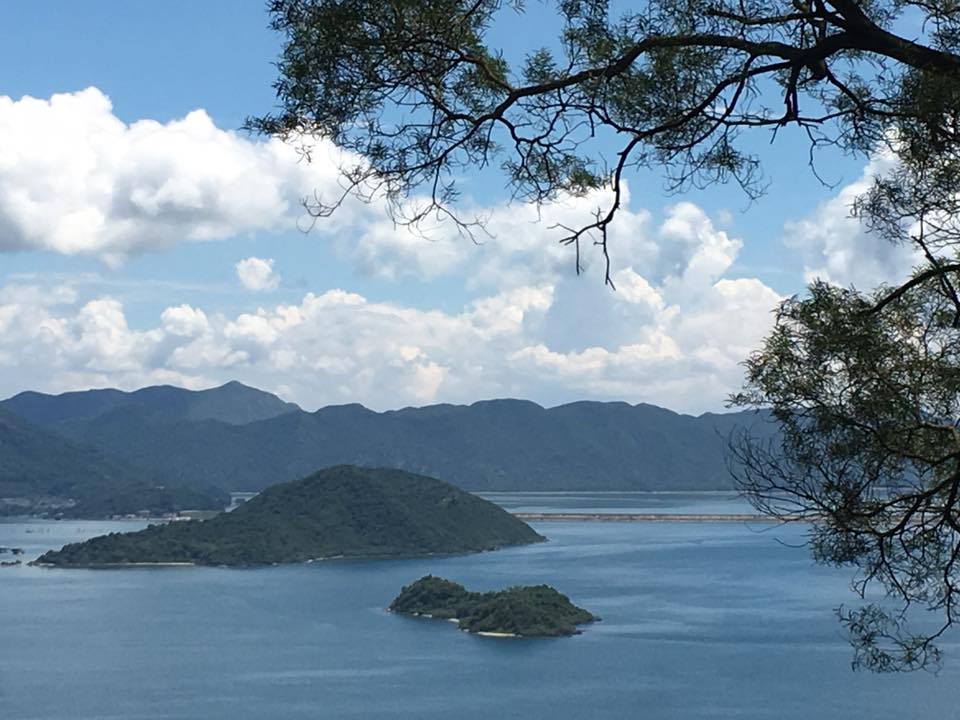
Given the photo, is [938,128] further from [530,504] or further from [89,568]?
[530,504]

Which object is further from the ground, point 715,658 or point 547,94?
point 547,94

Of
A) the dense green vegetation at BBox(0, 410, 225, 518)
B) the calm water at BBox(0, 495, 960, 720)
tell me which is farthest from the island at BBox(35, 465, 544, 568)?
the dense green vegetation at BBox(0, 410, 225, 518)

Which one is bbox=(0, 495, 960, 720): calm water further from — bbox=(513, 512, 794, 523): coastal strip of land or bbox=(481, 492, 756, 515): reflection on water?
bbox=(481, 492, 756, 515): reflection on water

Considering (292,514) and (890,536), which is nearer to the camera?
(890,536)

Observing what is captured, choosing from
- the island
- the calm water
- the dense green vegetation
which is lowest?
the calm water

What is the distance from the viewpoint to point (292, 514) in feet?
348

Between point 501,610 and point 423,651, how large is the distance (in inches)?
248

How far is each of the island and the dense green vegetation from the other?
1925 inches

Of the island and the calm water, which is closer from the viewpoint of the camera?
the calm water

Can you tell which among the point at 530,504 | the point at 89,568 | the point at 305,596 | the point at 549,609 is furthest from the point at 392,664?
the point at 530,504

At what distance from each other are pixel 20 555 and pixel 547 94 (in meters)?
103

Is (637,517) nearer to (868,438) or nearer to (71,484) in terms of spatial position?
(71,484)

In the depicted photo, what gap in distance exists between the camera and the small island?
61250mm

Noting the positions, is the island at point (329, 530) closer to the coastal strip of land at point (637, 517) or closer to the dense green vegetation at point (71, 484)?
the coastal strip of land at point (637, 517)
